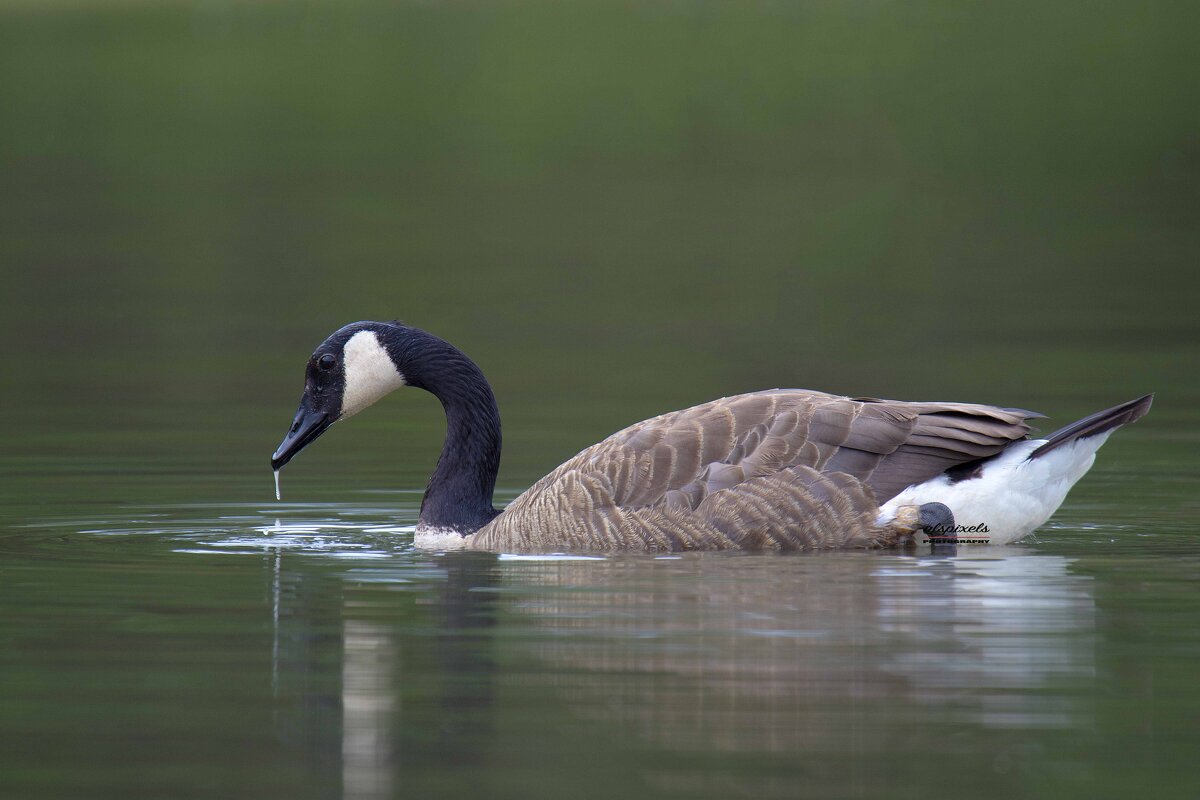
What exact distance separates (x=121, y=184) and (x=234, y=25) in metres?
18.2

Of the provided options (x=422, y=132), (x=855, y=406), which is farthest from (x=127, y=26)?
(x=855, y=406)

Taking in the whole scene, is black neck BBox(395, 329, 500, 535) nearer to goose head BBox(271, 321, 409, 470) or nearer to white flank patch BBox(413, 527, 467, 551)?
goose head BBox(271, 321, 409, 470)

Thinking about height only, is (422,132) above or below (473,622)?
above

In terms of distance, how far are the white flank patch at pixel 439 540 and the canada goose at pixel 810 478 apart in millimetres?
356

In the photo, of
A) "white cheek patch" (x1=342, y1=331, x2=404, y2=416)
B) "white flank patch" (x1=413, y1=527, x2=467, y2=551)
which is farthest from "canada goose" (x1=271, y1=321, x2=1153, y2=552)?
"white cheek patch" (x1=342, y1=331, x2=404, y2=416)

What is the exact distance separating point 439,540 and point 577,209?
2836 cm

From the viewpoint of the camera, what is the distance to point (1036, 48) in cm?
5553

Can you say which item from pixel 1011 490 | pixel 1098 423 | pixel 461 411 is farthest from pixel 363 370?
pixel 1098 423

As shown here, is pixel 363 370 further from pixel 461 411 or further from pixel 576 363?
pixel 576 363

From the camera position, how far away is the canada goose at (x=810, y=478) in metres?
11.2

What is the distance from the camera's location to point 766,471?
11352 millimetres

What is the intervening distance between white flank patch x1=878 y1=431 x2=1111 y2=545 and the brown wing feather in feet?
0.28

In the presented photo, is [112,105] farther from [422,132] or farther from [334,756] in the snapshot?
[334,756]

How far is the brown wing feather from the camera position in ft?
37.0
